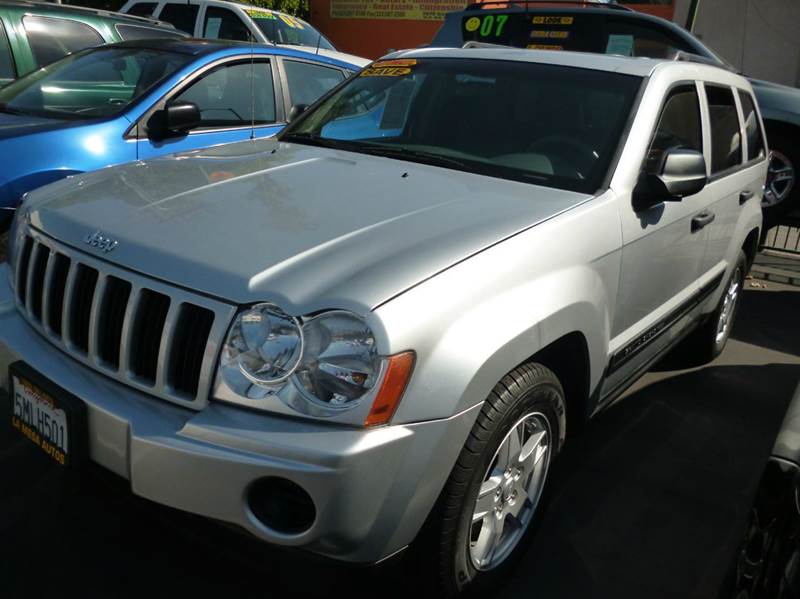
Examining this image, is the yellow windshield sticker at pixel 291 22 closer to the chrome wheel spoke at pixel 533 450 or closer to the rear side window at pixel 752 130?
the rear side window at pixel 752 130

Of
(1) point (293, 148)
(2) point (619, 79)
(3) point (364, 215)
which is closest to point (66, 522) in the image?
(3) point (364, 215)

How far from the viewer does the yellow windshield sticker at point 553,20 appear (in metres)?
7.09

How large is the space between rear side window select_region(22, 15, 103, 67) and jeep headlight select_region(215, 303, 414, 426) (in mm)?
5804

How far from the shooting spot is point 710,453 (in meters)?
3.79

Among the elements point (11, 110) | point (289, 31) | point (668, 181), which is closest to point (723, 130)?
point (668, 181)

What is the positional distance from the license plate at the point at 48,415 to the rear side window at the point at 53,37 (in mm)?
5240

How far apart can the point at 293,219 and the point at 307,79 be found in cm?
393

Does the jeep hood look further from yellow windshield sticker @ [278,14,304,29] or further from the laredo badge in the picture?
yellow windshield sticker @ [278,14,304,29]

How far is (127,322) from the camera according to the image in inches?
88.4

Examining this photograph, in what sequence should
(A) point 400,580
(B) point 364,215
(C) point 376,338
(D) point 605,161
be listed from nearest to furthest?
(C) point 376,338, (A) point 400,580, (B) point 364,215, (D) point 605,161

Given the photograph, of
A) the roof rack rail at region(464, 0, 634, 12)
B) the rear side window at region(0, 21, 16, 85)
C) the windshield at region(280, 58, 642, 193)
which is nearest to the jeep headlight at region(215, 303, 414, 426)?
the windshield at region(280, 58, 642, 193)

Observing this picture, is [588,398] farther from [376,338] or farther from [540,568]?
[376,338]

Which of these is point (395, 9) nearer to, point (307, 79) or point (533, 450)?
point (307, 79)

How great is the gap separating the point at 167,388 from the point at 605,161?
1.81 m
